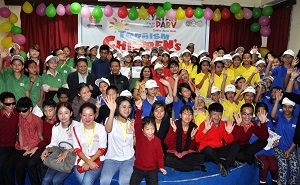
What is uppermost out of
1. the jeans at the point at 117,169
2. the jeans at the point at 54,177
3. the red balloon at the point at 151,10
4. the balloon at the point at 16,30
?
the red balloon at the point at 151,10

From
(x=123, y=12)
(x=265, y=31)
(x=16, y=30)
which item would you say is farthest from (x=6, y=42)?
(x=265, y=31)

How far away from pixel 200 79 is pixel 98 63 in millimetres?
1776

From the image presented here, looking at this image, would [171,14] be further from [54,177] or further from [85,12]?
[54,177]

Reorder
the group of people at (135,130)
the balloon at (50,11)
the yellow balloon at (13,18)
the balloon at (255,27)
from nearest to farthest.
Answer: the group of people at (135,130) → the yellow balloon at (13,18) → the balloon at (50,11) → the balloon at (255,27)

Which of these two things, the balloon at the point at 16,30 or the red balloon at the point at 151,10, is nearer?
the balloon at the point at 16,30

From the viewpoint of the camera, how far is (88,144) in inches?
110

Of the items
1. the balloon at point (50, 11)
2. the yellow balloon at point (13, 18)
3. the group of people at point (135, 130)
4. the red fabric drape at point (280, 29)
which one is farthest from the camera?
the red fabric drape at point (280, 29)

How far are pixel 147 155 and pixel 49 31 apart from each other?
6074 millimetres

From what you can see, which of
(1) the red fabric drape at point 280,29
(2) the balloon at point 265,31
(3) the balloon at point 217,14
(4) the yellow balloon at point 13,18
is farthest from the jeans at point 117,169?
(2) the balloon at point 265,31

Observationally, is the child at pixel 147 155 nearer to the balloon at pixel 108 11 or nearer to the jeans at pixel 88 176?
the jeans at pixel 88 176

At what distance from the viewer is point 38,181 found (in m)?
2.94

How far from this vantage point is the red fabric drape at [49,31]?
7641 mm

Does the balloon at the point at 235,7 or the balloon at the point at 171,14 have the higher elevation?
the balloon at the point at 235,7

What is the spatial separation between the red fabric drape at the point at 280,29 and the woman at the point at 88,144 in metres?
6.22
